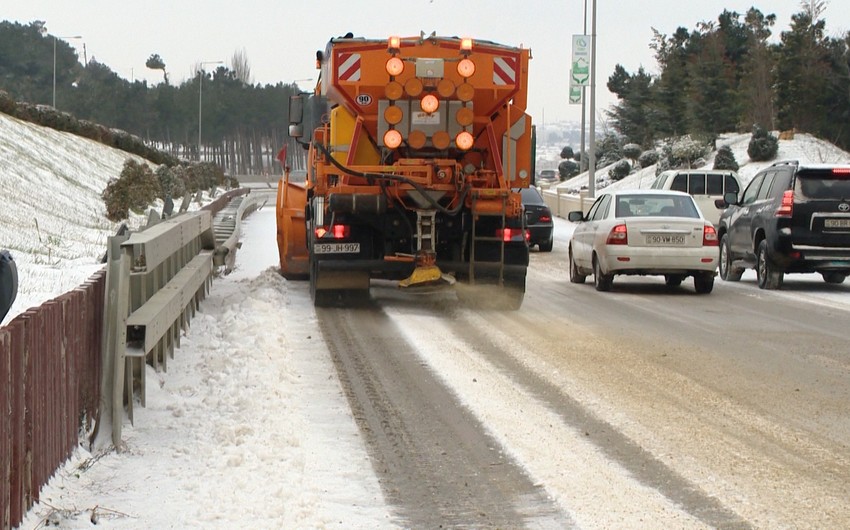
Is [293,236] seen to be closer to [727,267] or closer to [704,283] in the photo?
[704,283]

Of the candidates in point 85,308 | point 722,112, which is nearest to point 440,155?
point 85,308

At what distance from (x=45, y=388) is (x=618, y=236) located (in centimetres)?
1245

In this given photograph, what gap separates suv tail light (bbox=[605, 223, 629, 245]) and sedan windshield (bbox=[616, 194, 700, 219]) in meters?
0.51

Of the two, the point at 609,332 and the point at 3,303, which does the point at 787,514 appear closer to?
the point at 3,303

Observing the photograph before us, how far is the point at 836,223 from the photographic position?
17594 mm

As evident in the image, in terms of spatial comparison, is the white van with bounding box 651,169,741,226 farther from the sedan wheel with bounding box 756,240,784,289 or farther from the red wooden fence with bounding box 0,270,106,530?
the red wooden fence with bounding box 0,270,106,530

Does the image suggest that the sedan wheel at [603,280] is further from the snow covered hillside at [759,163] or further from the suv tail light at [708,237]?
the snow covered hillside at [759,163]

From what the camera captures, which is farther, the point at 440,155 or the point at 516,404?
the point at 440,155

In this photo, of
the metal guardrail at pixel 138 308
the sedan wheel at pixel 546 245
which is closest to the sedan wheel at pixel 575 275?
the sedan wheel at pixel 546 245

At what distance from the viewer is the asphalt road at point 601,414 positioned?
5.93 metres

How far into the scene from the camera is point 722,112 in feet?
199

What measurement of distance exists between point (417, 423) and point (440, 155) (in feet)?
22.9

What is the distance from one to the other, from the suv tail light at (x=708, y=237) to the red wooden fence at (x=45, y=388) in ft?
37.6

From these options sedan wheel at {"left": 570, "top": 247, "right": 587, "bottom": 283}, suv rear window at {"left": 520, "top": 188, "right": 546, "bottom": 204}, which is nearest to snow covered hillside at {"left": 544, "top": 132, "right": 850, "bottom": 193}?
suv rear window at {"left": 520, "top": 188, "right": 546, "bottom": 204}
